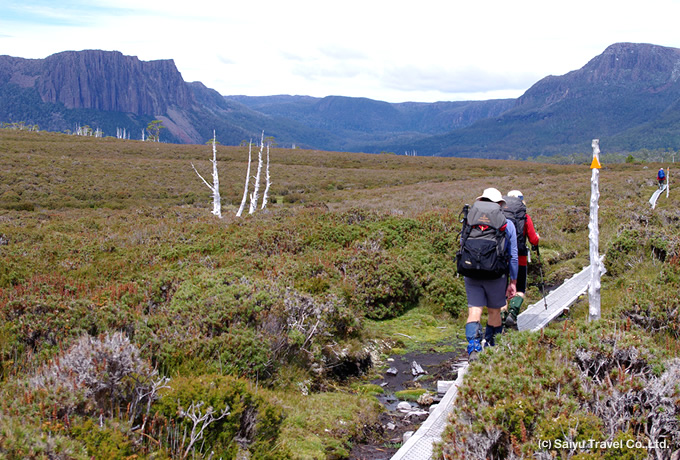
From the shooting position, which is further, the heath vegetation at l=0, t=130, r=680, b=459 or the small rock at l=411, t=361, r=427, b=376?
the small rock at l=411, t=361, r=427, b=376

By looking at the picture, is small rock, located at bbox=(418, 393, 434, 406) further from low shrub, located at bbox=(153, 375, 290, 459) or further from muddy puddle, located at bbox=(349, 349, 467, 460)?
low shrub, located at bbox=(153, 375, 290, 459)

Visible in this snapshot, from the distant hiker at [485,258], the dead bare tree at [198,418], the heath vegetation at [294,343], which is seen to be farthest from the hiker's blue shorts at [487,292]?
the dead bare tree at [198,418]

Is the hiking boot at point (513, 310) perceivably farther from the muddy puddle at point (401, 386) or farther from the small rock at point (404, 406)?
the small rock at point (404, 406)

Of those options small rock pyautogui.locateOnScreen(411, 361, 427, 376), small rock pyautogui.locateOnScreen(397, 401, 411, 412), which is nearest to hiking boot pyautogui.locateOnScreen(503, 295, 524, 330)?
small rock pyautogui.locateOnScreen(411, 361, 427, 376)

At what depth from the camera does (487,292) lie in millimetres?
6383

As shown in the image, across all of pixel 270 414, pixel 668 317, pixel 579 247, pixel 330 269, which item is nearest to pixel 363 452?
pixel 270 414

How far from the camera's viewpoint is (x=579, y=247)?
15414 millimetres

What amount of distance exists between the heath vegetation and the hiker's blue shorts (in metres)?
0.88

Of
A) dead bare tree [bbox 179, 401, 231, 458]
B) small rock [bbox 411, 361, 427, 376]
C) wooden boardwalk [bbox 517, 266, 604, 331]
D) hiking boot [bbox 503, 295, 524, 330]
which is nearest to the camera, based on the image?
dead bare tree [bbox 179, 401, 231, 458]

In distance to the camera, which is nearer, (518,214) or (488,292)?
(488,292)

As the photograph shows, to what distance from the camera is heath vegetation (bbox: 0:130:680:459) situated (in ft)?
12.8

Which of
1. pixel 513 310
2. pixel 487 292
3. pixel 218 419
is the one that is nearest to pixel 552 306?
pixel 513 310

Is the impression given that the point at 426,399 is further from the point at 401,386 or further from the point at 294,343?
the point at 294,343

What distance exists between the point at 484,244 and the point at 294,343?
2756mm
